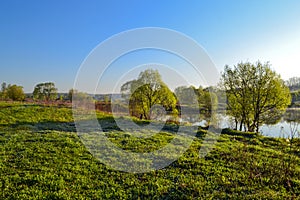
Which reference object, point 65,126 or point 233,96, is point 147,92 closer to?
point 233,96

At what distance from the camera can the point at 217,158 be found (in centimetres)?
923

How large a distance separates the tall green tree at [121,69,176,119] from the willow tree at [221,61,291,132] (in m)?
9.99

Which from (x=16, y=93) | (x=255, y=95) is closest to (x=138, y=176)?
(x=255, y=95)

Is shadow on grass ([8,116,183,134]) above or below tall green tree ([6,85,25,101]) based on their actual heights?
below

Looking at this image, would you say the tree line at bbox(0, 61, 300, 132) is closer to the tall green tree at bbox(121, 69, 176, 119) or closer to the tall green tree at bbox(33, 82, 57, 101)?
the tall green tree at bbox(121, 69, 176, 119)

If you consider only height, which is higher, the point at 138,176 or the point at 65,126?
the point at 65,126

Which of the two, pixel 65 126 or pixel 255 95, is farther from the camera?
pixel 255 95

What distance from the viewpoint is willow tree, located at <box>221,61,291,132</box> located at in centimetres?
2813

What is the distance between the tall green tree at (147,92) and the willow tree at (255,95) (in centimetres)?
999

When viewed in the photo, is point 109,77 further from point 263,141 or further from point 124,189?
point 263,141

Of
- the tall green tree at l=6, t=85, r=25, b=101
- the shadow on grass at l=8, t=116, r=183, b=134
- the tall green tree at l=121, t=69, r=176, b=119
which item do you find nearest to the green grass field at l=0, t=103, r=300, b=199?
the shadow on grass at l=8, t=116, r=183, b=134

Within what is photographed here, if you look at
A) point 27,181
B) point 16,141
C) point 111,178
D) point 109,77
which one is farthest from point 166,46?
point 16,141

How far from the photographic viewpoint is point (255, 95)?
29.2 m

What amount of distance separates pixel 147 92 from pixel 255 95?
15582 millimetres
